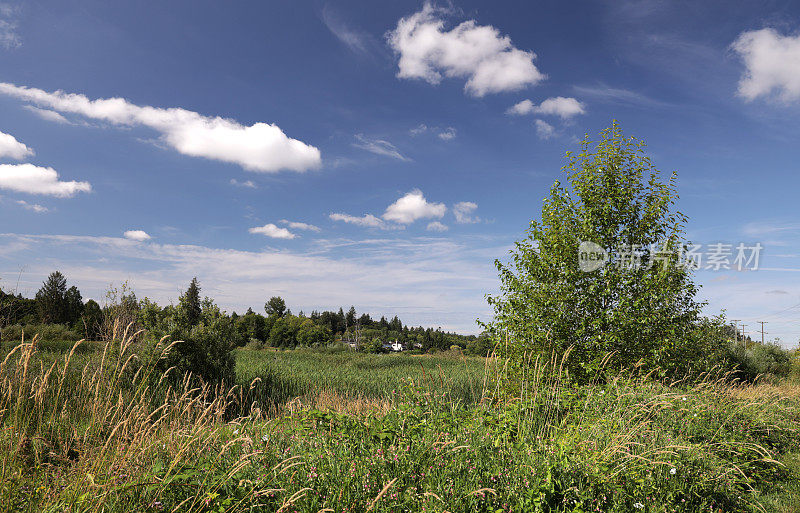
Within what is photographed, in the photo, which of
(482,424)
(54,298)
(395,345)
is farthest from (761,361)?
(395,345)

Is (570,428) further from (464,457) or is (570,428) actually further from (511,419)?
(464,457)

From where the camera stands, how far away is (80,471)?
10.1 ft

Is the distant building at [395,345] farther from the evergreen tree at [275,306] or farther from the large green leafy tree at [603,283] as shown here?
the large green leafy tree at [603,283]

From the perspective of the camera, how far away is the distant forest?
463 inches

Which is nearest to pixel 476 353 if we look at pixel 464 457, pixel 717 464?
pixel 717 464

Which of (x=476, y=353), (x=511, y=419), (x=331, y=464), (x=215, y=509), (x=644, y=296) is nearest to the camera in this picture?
(x=215, y=509)

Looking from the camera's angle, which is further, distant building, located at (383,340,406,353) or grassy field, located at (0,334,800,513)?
distant building, located at (383,340,406,353)

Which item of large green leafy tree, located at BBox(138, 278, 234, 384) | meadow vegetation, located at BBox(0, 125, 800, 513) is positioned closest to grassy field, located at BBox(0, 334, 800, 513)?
meadow vegetation, located at BBox(0, 125, 800, 513)

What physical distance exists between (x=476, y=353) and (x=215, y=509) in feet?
105

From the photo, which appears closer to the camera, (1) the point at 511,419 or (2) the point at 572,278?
(1) the point at 511,419

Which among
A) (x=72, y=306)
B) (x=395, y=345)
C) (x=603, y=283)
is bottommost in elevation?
(x=395, y=345)

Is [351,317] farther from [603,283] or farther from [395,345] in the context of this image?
[603,283]

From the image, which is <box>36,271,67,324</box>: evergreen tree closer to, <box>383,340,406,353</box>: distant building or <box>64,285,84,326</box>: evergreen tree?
<box>64,285,84,326</box>: evergreen tree

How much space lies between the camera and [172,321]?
1113 centimetres
